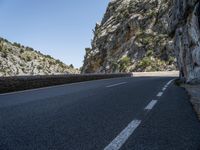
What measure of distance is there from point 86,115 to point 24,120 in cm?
121

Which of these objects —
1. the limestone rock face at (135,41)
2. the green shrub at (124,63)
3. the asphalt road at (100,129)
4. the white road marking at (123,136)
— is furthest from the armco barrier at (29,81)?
the green shrub at (124,63)

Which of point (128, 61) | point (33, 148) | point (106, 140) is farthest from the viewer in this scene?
point (128, 61)

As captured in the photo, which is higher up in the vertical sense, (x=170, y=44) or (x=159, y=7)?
(x=159, y=7)

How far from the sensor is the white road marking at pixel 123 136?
10.9 feet

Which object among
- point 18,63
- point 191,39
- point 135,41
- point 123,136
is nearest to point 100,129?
point 123,136

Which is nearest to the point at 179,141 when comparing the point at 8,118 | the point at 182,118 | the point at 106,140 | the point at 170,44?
the point at 106,140

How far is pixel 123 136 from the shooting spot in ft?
12.5

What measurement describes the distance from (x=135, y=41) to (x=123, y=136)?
7191 centimetres

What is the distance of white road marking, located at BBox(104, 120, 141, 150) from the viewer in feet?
10.9

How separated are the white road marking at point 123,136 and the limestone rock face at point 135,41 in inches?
2239

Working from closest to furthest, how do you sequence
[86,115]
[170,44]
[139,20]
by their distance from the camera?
[86,115] < [170,44] < [139,20]

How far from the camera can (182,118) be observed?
205 inches

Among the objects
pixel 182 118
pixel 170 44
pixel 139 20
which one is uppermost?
pixel 139 20

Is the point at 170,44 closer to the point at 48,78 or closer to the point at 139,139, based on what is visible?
the point at 48,78
